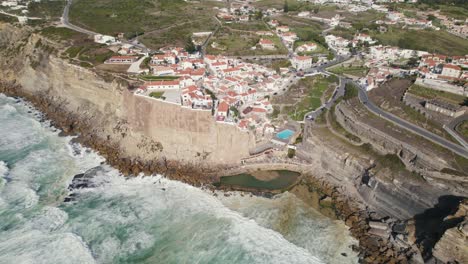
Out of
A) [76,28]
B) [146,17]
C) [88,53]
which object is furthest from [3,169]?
[146,17]

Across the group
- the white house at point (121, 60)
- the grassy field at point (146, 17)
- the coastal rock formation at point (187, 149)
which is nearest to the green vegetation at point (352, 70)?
the coastal rock formation at point (187, 149)

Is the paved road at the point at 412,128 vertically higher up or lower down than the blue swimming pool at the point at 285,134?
higher up

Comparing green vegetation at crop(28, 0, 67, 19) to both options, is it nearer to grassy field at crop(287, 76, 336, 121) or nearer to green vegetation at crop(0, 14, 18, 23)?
green vegetation at crop(0, 14, 18, 23)

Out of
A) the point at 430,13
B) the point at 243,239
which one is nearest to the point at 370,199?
the point at 243,239

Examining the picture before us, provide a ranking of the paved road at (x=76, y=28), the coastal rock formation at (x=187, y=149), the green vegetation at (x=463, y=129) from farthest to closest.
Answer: the paved road at (x=76, y=28) < the green vegetation at (x=463, y=129) < the coastal rock formation at (x=187, y=149)

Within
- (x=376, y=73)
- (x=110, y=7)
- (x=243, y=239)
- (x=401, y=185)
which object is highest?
(x=110, y=7)

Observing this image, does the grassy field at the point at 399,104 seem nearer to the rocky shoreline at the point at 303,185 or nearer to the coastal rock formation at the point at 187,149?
the coastal rock formation at the point at 187,149

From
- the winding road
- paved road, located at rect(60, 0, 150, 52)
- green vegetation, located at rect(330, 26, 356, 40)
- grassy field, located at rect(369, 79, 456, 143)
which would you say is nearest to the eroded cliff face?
the winding road

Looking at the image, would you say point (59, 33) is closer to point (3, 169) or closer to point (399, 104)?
point (3, 169)

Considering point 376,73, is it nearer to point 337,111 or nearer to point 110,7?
point 337,111
